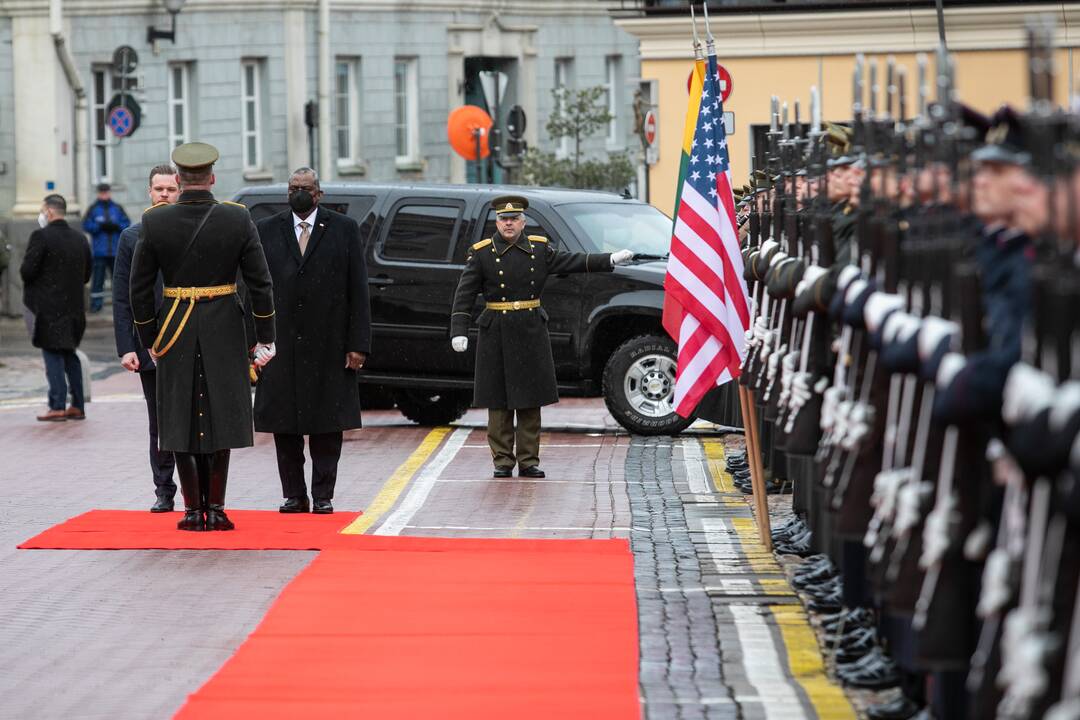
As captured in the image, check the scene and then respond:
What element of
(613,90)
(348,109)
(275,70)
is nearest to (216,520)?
(275,70)

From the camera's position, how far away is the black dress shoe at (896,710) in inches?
263

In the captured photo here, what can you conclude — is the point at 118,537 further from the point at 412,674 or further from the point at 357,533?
the point at 412,674

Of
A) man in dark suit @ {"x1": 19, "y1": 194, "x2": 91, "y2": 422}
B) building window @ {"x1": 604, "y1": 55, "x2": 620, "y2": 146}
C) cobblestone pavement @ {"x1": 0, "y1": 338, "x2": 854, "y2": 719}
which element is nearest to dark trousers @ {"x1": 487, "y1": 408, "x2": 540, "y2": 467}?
cobblestone pavement @ {"x1": 0, "y1": 338, "x2": 854, "y2": 719}

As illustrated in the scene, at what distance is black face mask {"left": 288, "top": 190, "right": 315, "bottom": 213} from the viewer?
12164 mm

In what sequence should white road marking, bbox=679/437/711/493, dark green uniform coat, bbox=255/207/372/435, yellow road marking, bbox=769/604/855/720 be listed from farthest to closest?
1. white road marking, bbox=679/437/711/493
2. dark green uniform coat, bbox=255/207/372/435
3. yellow road marking, bbox=769/604/855/720

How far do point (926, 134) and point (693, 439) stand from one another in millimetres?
9652

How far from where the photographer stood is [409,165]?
42.5m

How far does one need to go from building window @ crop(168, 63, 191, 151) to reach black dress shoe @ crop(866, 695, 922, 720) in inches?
1309

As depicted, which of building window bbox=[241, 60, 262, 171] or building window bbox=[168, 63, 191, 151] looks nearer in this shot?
building window bbox=[168, 63, 191, 151]

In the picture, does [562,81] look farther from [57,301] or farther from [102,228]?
[57,301]

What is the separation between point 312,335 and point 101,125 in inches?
1052

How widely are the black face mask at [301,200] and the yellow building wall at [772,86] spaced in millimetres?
13446

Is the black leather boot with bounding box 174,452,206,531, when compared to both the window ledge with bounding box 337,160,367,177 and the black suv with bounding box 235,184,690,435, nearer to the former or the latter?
the black suv with bounding box 235,184,690,435

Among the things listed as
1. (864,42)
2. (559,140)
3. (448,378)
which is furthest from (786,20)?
(559,140)
